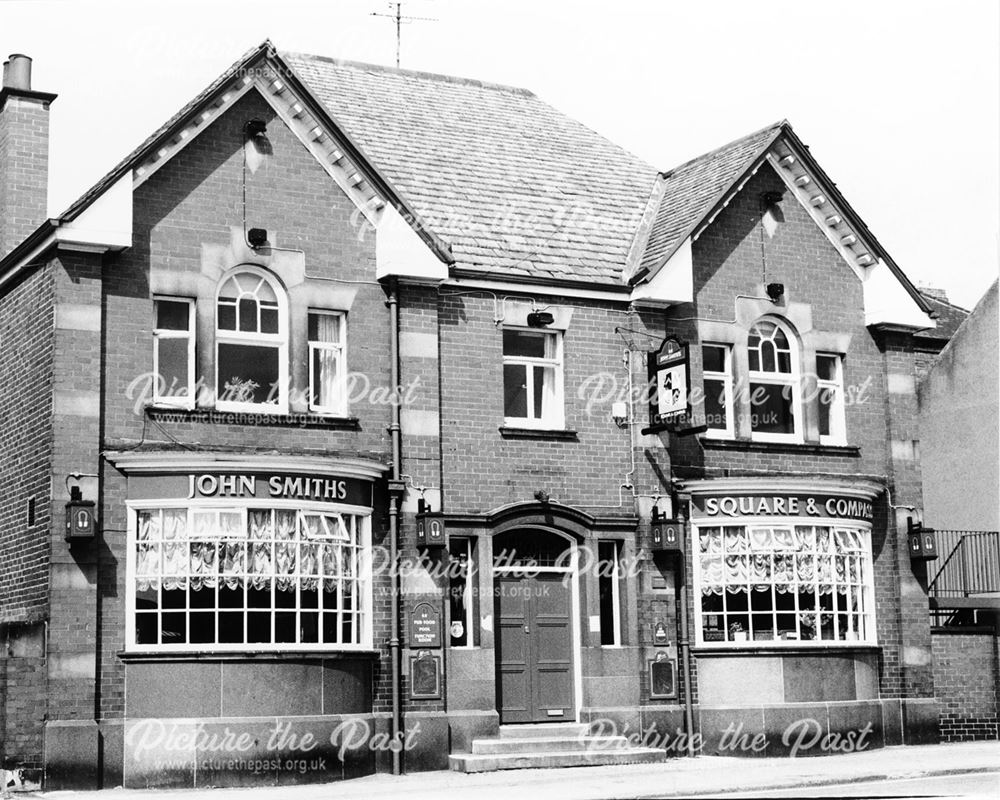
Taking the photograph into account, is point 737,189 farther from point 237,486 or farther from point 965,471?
point 237,486

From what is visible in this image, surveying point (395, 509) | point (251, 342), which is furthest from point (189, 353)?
point (395, 509)

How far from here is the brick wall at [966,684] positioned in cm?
2622

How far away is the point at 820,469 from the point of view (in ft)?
84.8

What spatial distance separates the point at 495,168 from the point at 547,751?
995 centimetres

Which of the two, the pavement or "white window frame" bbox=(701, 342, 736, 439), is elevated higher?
"white window frame" bbox=(701, 342, 736, 439)

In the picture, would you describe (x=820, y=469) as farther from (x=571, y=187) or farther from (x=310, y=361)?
(x=310, y=361)

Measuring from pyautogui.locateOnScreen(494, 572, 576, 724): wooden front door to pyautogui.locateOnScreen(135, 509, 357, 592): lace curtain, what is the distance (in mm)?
3371

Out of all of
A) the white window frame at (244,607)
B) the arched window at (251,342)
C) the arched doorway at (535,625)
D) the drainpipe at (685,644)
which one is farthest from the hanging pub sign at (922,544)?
the arched window at (251,342)

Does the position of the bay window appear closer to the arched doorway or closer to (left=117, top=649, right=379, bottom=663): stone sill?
the arched doorway

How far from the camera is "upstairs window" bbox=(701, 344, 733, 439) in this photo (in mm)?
25344

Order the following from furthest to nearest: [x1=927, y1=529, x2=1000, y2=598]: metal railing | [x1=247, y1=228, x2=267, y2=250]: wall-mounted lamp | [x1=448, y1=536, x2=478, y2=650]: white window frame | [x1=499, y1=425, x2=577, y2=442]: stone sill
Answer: [x1=927, y1=529, x2=1000, y2=598]: metal railing, [x1=499, y1=425, x2=577, y2=442]: stone sill, [x1=448, y1=536, x2=478, y2=650]: white window frame, [x1=247, y1=228, x2=267, y2=250]: wall-mounted lamp

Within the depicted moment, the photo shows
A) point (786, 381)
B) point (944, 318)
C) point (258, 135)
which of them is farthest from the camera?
point (944, 318)

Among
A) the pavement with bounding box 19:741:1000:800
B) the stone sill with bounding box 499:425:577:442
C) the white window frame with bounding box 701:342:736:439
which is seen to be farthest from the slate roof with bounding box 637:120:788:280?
the pavement with bounding box 19:741:1000:800

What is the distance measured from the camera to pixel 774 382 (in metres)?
25.9
